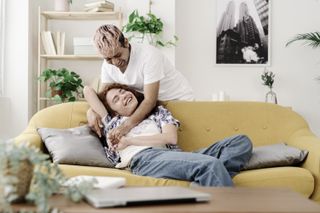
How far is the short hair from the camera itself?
9.95 feet

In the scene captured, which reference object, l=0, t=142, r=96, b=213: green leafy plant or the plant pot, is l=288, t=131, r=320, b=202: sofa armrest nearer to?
l=0, t=142, r=96, b=213: green leafy plant

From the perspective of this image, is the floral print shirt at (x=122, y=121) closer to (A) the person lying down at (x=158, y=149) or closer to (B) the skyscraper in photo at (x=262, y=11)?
(A) the person lying down at (x=158, y=149)

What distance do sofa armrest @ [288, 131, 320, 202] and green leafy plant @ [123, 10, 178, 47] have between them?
2320 millimetres

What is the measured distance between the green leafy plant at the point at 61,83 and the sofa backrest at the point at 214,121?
1.69m

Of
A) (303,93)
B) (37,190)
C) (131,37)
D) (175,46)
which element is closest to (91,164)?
(37,190)

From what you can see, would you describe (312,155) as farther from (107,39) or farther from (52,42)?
(52,42)

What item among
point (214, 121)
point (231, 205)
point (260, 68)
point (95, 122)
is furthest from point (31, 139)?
point (260, 68)

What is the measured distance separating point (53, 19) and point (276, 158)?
3.36 meters

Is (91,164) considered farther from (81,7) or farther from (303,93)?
(303,93)

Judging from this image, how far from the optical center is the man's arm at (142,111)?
290 centimetres

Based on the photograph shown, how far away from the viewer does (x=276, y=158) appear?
2.83 metres

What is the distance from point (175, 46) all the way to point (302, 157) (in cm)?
273

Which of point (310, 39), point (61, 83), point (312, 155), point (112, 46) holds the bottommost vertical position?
point (312, 155)

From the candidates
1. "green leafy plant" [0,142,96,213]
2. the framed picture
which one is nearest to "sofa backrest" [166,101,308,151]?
"green leafy plant" [0,142,96,213]
